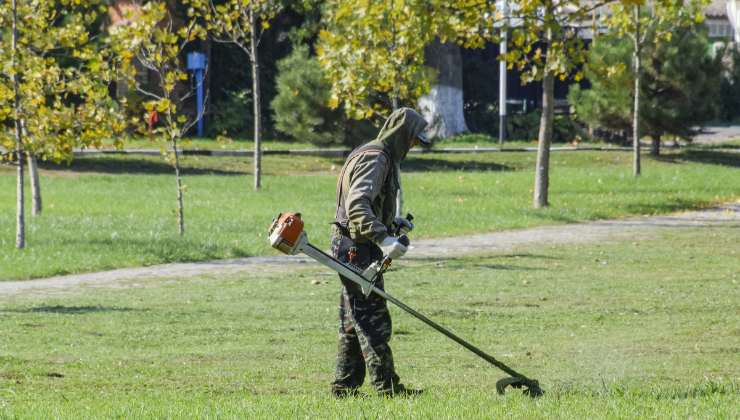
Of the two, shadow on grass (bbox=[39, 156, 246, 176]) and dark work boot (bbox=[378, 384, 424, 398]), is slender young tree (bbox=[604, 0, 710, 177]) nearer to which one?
shadow on grass (bbox=[39, 156, 246, 176])

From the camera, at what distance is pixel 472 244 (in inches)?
731

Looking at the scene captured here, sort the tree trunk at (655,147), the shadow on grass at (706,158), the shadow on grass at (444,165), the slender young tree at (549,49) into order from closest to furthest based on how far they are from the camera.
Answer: the slender young tree at (549,49)
the shadow on grass at (444,165)
the shadow on grass at (706,158)
the tree trunk at (655,147)

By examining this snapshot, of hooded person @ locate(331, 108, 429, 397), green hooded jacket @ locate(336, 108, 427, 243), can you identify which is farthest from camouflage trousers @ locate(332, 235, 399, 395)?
green hooded jacket @ locate(336, 108, 427, 243)

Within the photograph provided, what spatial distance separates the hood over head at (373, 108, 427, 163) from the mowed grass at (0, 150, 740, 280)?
816 cm

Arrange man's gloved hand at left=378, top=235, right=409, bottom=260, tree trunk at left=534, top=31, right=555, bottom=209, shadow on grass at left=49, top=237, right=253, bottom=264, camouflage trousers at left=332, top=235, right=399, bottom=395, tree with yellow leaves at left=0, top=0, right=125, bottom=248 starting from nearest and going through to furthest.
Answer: man's gloved hand at left=378, top=235, right=409, bottom=260 < camouflage trousers at left=332, top=235, right=399, bottom=395 < tree with yellow leaves at left=0, top=0, right=125, bottom=248 < shadow on grass at left=49, top=237, right=253, bottom=264 < tree trunk at left=534, top=31, right=555, bottom=209

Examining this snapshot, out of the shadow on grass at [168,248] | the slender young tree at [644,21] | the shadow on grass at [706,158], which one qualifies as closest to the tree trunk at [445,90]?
the shadow on grass at [706,158]

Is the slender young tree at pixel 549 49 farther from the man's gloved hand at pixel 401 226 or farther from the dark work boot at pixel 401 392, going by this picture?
the dark work boot at pixel 401 392

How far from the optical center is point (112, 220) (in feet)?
68.1

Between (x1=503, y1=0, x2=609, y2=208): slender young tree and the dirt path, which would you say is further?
(x1=503, y1=0, x2=609, y2=208): slender young tree

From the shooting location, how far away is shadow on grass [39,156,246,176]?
30797 mm

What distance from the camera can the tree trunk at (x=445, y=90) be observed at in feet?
130

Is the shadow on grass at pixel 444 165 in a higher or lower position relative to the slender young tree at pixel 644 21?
lower

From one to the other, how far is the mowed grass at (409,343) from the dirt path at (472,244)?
0.52 m

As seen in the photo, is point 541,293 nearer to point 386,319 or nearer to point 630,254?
point 630,254
